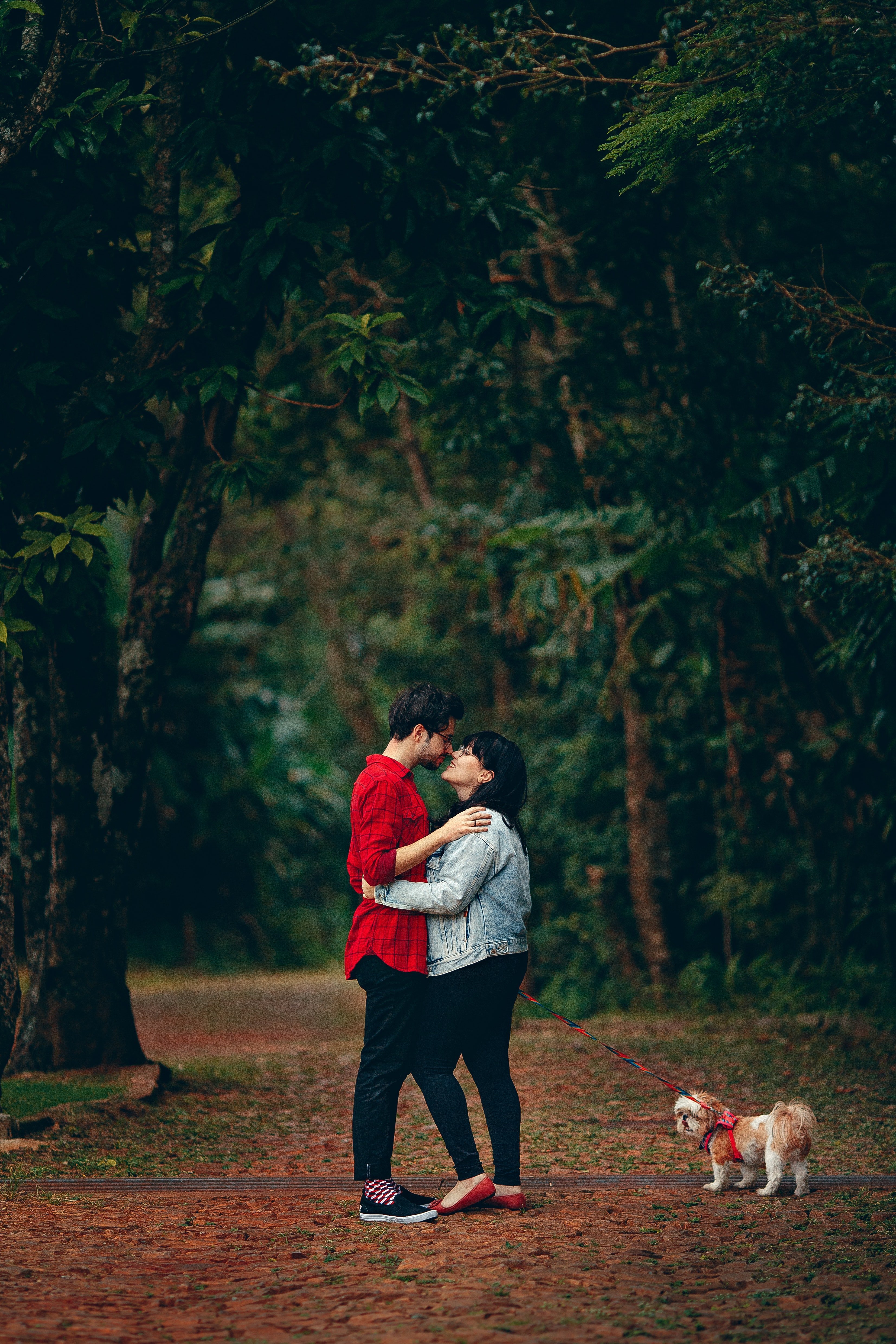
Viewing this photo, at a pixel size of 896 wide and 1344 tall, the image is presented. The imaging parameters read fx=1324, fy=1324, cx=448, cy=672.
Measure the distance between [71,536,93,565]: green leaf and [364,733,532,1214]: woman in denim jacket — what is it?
2427mm

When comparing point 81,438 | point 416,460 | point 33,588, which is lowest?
point 33,588

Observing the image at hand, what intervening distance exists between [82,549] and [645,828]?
9.60m

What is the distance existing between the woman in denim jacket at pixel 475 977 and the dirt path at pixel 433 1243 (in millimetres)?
257

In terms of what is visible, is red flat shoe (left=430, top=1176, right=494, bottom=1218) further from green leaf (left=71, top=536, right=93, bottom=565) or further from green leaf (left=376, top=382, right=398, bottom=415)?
green leaf (left=376, top=382, right=398, bottom=415)

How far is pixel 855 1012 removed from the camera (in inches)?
456

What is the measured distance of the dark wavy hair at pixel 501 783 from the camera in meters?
5.38

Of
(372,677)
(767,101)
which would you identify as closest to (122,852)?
(767,101)

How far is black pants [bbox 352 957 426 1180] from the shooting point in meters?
5.14

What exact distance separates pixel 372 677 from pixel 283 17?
17.9 meters

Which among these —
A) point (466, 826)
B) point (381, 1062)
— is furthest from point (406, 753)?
point (381, 1062)

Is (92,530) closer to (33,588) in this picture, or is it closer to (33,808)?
(33,588)

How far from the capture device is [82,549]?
264 inches

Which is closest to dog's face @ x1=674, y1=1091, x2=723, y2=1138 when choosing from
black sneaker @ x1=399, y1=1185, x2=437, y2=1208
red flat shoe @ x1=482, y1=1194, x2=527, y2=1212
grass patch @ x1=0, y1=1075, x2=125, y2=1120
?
red flat shoe @ x1=482, y1=1194, x2=527, y2=1212

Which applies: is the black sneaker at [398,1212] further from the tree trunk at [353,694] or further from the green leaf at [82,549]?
the tree trunk at [353,694]
